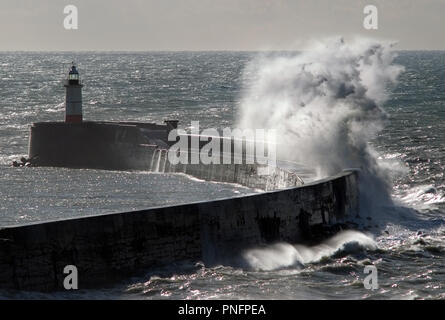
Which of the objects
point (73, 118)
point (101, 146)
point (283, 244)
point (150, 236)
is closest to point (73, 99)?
point (73, 118)

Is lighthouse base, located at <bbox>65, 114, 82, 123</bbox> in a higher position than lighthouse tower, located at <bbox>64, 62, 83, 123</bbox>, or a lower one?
lower

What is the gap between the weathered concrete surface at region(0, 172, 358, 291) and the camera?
1548 centimetres

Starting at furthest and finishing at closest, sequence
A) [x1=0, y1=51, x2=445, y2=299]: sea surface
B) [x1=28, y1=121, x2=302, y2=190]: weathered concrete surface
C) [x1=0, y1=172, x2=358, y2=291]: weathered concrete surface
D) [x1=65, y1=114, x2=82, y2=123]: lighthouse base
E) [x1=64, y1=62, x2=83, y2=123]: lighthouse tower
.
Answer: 1. [x1=65, y1=114, x2=82, y2=123]: lighthouse base
2. [x1=64, y1=62, x2=83, y2=123]: lighthouse tower
3. [x1=28, y1=121, x2=302, y2=190]: weathered concrete surface
4. [x1=0, y1=51, x2=445, y2=299]: sea surface
5. [x1=0, y1=172, x2=358, y2=291]: weathered concrete surface

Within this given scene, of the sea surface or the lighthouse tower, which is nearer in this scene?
the sea surface

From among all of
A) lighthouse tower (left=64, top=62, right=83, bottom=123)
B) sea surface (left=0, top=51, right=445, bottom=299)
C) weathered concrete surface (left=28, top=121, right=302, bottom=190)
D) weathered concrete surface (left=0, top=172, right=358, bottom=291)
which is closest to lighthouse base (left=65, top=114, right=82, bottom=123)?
lighthouse tower (left=64, top=62, right=83, bottom=123)

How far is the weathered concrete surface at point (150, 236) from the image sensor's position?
15.5 metres

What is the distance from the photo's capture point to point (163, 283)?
1639cm

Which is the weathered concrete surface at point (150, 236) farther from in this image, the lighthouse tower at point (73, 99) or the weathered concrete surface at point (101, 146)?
the lighthouse tower at point (73, 99)

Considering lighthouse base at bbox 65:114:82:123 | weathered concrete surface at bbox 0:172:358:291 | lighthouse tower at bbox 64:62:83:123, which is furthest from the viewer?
lighthouse base at bbox 65:114:82:123

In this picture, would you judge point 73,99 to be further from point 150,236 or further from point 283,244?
point 150,236

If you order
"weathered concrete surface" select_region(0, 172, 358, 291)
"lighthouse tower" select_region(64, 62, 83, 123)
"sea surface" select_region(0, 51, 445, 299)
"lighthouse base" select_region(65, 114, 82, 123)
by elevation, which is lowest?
"sea surface" select_region(0, 51, 445, 299)

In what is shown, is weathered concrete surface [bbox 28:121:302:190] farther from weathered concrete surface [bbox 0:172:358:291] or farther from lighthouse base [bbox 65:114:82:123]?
weathered concrete surface [bbox 0:172:358:291]

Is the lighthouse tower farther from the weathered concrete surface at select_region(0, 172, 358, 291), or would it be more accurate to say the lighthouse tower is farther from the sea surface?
the weathered concrete surface at select_region(0, 172, 358, 291)
